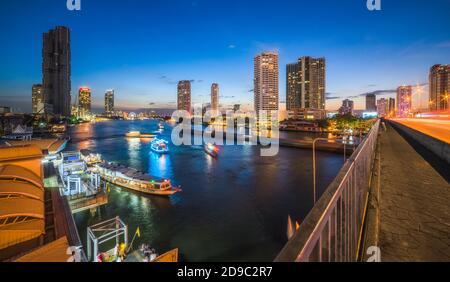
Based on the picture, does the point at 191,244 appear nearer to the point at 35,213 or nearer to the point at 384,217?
the point at 35,213

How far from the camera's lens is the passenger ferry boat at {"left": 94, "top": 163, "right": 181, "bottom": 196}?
19.2 metres

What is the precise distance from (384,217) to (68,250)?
923 cm

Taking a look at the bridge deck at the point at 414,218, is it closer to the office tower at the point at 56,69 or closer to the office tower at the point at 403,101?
the office tower at the point at 403,101

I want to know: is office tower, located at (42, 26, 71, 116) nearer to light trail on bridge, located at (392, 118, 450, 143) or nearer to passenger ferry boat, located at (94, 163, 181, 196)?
passenger ferry boat, located at (94, 163, 181, 196)

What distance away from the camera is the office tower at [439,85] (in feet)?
206

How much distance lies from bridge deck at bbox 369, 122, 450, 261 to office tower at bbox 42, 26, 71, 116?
549 feet

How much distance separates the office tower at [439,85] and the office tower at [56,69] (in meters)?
171

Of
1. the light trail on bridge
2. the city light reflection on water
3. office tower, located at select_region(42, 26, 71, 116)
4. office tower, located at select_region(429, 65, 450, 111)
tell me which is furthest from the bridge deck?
office tower, located at select_region(42, 26, 71, 116)

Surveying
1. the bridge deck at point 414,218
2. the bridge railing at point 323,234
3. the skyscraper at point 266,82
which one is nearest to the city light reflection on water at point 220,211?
the bridge deck at point 414,218

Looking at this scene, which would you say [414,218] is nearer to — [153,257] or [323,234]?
[323,234]

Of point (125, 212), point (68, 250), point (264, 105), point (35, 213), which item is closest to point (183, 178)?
point (125, 212)

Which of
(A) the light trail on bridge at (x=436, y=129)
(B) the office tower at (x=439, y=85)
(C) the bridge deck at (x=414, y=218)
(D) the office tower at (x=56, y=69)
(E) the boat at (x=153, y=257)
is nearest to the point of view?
(C) the bridge deck at (x=414, y=218)
